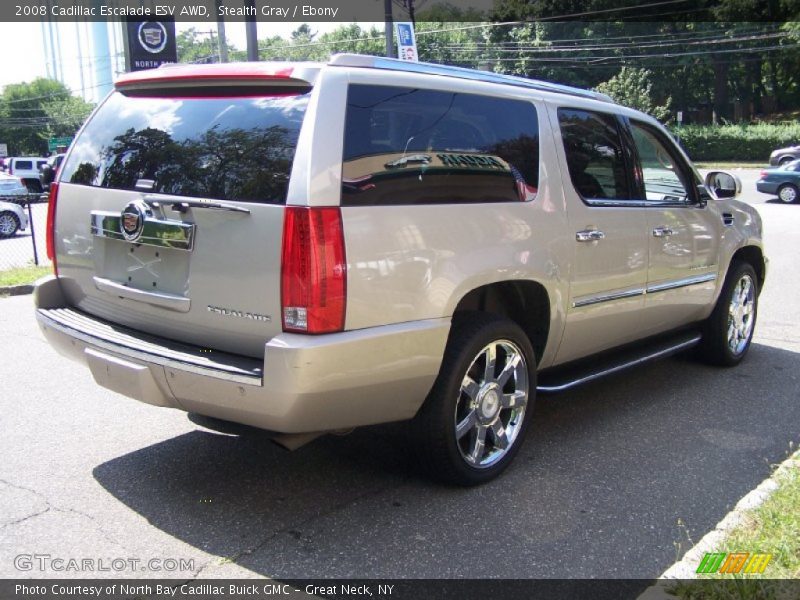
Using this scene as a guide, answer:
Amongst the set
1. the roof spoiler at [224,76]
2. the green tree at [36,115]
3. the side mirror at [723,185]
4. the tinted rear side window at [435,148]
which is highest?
the green tree at [36,115]

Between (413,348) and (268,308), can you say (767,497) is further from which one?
(268,308)

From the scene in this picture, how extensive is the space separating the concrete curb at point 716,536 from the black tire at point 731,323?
78.5 inches

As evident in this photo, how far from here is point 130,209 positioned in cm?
365

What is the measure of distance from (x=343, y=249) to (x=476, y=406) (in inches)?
48.1

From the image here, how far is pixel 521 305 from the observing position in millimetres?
4402

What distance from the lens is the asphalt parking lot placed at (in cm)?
330

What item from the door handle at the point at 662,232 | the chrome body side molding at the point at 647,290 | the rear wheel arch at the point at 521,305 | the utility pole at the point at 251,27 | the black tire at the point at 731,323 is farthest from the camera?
the utility pole at the point at 251,27

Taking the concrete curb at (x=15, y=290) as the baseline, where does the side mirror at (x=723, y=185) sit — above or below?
above

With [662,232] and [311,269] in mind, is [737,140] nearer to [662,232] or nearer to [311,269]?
[662,232]

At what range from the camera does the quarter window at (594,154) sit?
4602mm

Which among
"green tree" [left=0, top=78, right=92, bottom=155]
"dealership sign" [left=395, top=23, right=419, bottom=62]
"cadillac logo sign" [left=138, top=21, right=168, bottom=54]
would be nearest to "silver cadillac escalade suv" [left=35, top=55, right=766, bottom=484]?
"dealership sign" [left=395, top=23, right=419, bottom=62]

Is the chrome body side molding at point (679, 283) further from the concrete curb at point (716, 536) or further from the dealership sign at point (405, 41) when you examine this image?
the dealership sign at point (405, 41)

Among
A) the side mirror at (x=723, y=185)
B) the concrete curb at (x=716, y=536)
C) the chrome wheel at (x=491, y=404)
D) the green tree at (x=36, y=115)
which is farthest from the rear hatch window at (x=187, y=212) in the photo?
the green tree at (x=36, y=115)

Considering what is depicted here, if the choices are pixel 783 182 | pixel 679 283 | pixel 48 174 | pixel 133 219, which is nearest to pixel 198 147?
pixel 133 219
